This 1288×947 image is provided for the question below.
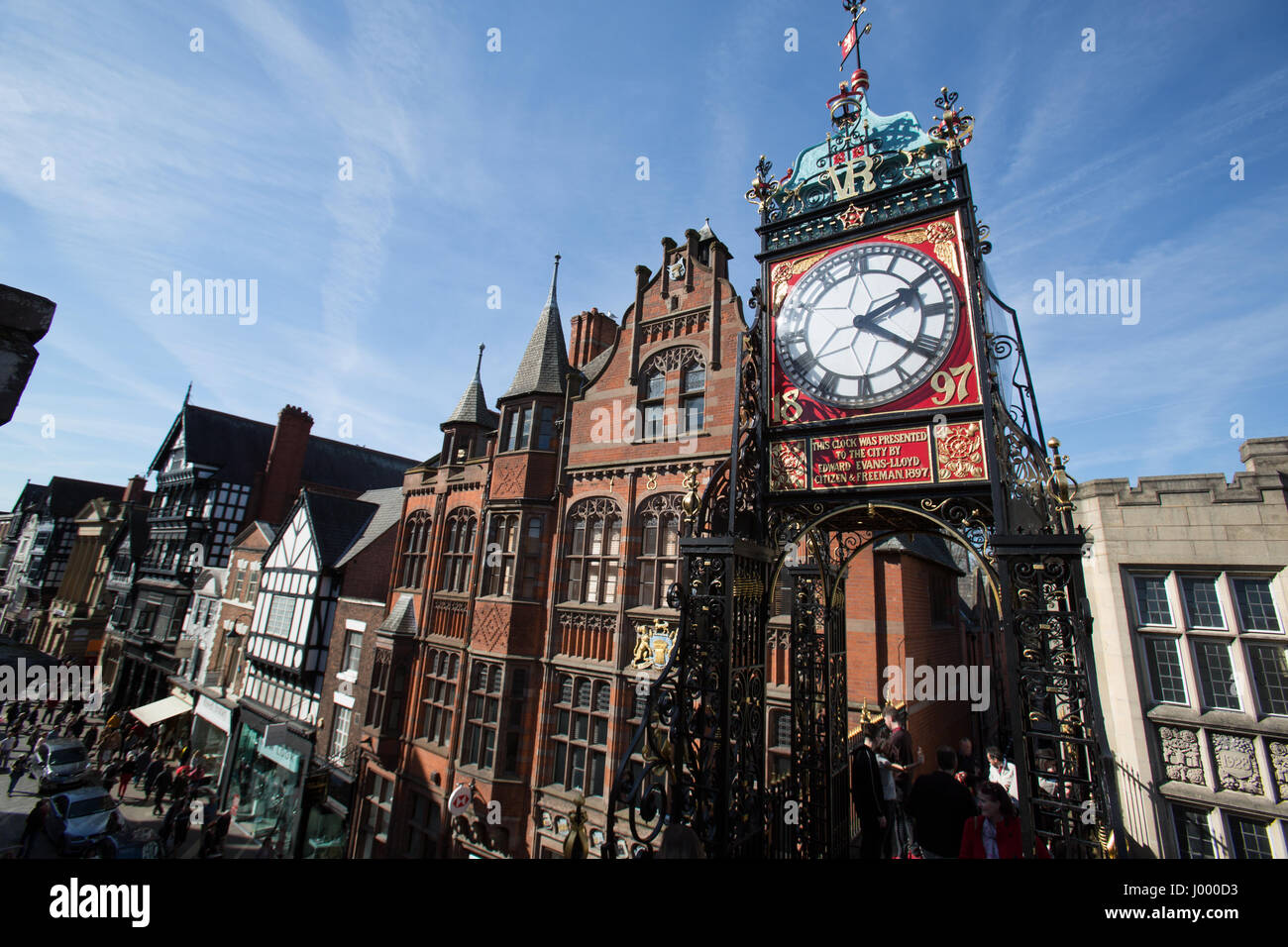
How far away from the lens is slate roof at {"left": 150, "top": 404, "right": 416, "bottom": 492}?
113 ft

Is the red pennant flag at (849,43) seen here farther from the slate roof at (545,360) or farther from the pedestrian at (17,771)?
the pedestrian at (17,771)

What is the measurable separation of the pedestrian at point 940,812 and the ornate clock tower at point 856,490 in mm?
875

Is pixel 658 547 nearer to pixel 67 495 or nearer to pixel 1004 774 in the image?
pixel 1004 774

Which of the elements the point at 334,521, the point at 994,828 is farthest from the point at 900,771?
the point at 334,521

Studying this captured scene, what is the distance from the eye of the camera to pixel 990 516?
4.77 metres

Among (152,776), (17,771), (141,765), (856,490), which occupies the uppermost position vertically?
(856,490)

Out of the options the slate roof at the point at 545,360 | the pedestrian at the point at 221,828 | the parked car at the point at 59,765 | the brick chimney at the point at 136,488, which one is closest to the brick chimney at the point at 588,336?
the slate roof at the point at 545,360

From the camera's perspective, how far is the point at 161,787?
21.3 m

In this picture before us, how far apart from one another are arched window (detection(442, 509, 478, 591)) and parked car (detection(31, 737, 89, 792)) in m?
16.8

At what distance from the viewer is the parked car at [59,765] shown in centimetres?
2053

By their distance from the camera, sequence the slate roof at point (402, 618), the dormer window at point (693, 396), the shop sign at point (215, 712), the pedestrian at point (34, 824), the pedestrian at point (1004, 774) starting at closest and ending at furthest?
the pedestrian at point (1004, 774) < the dormer window at point (693, 396) < the pedestrian at point (34, 824) < the slate roof at point (402, 618) < the shop sign at point (215, 712)

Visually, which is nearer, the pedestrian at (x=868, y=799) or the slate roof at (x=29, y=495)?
the pedestrian at (x=868, y=799)

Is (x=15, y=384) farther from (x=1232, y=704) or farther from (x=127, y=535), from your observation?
(x=127, y=535)

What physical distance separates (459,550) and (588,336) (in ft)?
29.7
